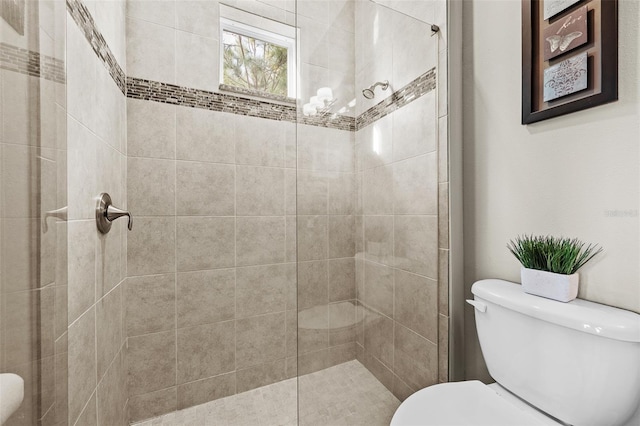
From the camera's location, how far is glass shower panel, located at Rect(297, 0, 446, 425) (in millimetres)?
1119

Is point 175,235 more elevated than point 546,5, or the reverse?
point 546,5

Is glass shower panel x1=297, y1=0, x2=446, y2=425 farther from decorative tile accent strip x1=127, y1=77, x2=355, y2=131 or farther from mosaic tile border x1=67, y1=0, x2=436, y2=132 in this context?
decorative tile accent strip x1=127, y1=77, x2=355, y2=131

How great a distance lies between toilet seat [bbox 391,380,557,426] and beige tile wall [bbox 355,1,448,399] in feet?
1.03

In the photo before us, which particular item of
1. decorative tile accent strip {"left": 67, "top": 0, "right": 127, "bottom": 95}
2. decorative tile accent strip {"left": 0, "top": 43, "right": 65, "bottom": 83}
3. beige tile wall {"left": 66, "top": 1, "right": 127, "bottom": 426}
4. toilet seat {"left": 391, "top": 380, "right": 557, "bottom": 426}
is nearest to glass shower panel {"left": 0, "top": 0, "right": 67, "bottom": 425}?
decorative tile accent strip {"left": 0, "top": 43, "right": 65, "bottom": 83}

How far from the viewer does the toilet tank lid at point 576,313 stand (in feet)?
2.21

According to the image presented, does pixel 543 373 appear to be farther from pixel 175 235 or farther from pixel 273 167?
pixel 175 235

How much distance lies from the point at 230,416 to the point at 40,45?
1.75 m

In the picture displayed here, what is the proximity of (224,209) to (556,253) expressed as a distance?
5.01 feet

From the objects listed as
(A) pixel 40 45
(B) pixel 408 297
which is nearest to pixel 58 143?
(A) pixel 40 45

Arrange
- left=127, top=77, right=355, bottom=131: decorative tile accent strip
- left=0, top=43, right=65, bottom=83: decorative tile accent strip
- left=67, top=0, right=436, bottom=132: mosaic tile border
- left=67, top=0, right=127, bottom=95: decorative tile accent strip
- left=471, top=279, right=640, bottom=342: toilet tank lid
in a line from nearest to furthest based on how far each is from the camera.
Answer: left=0, top=43, right=65, bottom=83: decorative tile accent strip < left=471, top=279, right=640, bottom=342: toilet tank lid < left=67, top=0, right=127, bottom=95: decorative tile accent strip < left=67, top=0, right=436, bottom=132: mosaic tile border < left=127, top=77, right=355, bottom=131: decorative tile accent strip

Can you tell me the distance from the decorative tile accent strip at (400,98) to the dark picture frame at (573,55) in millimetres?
338

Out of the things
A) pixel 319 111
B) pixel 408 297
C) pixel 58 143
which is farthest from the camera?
pixel 408 297

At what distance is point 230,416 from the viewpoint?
1535mm

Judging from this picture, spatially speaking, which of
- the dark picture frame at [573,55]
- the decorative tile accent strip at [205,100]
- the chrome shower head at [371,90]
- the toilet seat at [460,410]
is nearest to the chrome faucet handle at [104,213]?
the decorative tile accent strip at [205,100]
